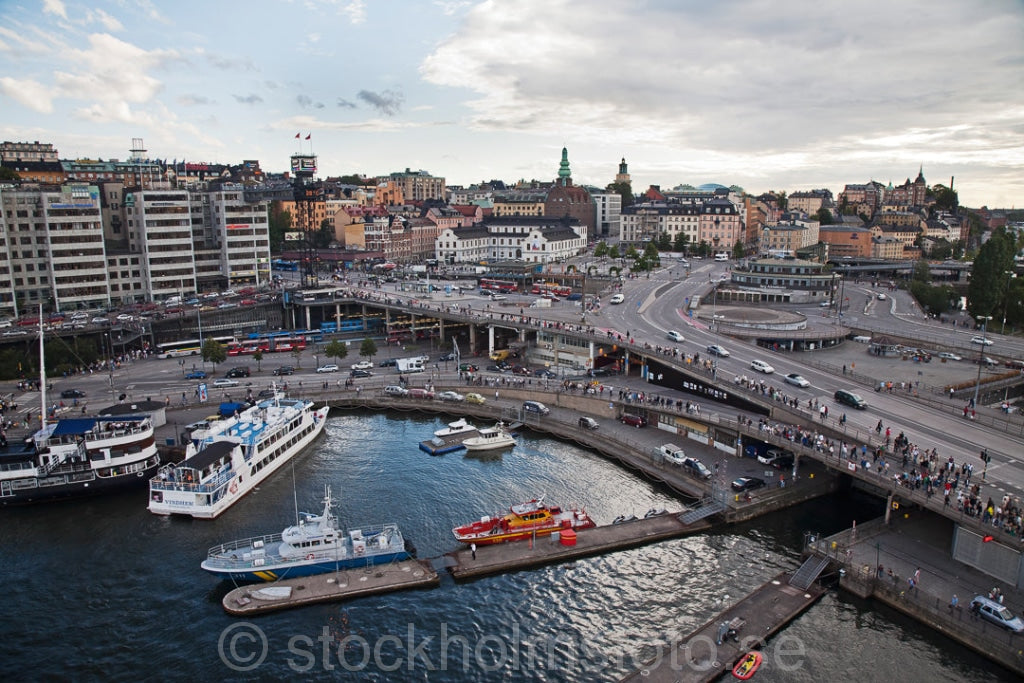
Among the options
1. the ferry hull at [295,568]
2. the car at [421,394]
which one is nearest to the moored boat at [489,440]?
the car at [421,394]

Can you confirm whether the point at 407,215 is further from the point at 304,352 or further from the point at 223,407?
the point at 223,407

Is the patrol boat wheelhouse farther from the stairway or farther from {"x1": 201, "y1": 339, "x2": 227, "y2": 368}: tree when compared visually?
the stairway

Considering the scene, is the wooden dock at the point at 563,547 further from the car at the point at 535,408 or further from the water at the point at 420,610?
the car at the point at 535,408

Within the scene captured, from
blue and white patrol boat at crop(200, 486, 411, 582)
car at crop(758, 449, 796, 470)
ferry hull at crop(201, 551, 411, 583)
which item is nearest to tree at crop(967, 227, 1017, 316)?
car at crop(758, 449, 796, 470)

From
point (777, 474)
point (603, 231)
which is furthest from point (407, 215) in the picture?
point (777, 474)

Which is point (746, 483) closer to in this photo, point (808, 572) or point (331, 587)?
point (808, 572)
